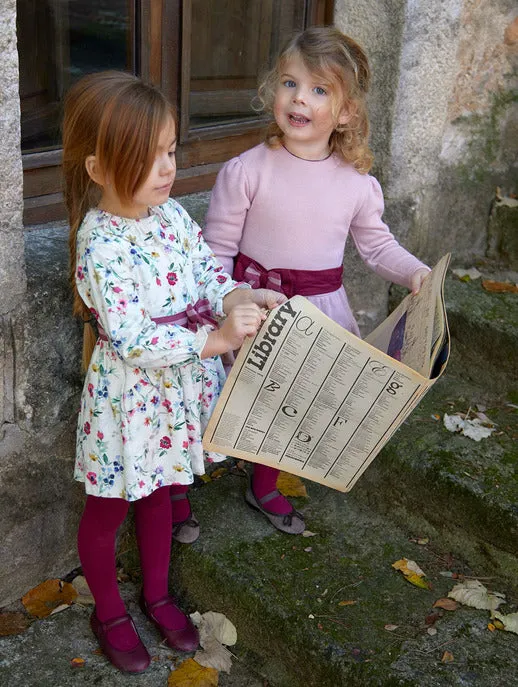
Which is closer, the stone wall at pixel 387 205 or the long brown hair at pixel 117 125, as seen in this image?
the long brown hair at pixel 117 125

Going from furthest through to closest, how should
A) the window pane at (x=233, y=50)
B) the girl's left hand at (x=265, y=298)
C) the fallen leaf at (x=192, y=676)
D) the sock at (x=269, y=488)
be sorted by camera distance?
the window pane at (x=233, y=50) < the sock at (x=269, y=488) < the fallen leaf at (x=192, y=676) < the girl's left hand at (x=265, y=298)

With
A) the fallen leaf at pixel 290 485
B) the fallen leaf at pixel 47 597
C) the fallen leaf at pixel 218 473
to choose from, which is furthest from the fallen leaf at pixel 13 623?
the fallen leaf at pixel 290 485

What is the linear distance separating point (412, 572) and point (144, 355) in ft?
3.37

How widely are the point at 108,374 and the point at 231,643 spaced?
82cm

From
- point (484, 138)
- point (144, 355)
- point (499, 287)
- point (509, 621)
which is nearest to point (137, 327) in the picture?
point (144, 355)

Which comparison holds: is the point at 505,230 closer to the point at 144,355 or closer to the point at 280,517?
the point at 280,517

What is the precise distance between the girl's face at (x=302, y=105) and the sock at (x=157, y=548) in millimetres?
991

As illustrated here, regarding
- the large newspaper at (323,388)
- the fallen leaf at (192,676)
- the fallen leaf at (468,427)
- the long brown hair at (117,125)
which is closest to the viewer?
the long brown hair at (117,125)

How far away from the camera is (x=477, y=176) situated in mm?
3232

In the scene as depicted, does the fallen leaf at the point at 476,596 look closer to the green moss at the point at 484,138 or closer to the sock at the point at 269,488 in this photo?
the sock at the point at 269,488

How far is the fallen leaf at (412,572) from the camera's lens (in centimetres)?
221

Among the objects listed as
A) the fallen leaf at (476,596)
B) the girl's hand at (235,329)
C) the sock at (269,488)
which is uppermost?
the girl's hand at (235,329)

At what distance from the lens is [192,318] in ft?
6.34

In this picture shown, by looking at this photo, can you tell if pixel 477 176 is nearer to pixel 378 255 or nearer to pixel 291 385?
pixel 378 255
